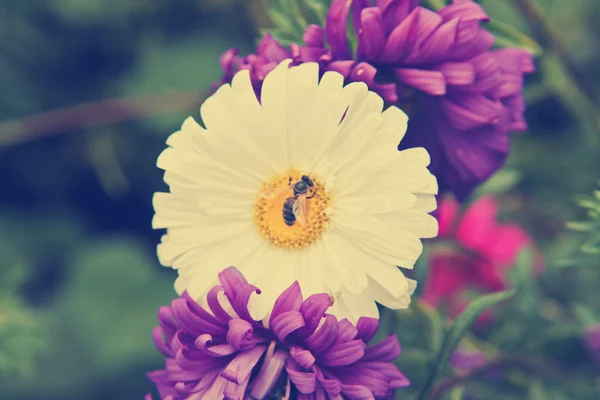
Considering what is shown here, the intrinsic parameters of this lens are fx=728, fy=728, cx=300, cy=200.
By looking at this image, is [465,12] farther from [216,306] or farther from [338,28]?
[216,306]

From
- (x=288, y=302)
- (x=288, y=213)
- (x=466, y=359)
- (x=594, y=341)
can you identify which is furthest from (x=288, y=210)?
(x=594, y=341)

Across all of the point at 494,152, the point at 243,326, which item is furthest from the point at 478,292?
the point at 243,326

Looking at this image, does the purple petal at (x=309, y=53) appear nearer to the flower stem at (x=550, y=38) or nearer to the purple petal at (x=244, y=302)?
the purple petal at (x=244, y=302)

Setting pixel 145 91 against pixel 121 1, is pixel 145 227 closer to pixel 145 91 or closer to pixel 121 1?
pixel 145 91

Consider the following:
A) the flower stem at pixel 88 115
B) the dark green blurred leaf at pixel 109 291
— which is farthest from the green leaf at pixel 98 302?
the flower stem at pixel 88 115

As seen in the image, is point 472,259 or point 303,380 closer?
point 303,380

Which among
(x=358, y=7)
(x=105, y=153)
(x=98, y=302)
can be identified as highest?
(x=105, y=153)
